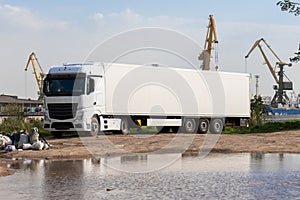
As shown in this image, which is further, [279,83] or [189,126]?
[279,83]

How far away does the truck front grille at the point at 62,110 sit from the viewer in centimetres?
2931

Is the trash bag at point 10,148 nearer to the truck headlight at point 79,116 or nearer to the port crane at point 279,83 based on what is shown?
the truck headlight at point 79,116

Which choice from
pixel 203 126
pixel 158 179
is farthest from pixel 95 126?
pixel 158 179

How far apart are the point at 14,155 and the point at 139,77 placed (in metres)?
12.4

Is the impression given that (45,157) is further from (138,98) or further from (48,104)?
→ (138,98)

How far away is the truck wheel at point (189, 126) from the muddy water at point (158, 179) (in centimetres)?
1490

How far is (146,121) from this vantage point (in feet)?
112

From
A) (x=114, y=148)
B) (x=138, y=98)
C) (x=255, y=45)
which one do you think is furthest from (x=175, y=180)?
(x=255, y=45)

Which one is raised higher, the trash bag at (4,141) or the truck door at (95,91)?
the truck door at (95,91)

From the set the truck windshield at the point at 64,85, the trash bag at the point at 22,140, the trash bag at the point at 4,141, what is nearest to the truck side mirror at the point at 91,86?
the truck windshield at the point at 64,85

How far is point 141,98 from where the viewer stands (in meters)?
33.3

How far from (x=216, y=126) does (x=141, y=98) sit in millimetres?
6864

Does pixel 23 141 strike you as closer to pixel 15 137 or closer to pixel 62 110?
pixel 15 137

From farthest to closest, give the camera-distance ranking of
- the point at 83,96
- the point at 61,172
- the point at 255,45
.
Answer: the point at 255,45
the point at 83,96
the point at 61,172
